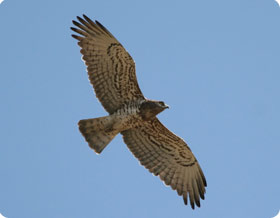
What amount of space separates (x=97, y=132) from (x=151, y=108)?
1305 mm

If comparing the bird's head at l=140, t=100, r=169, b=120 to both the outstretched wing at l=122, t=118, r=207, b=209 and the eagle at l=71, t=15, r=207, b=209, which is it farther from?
the outstretched wing at l=122, t=118, r=207, b=209

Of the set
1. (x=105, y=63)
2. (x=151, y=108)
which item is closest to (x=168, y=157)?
(x=151, y=108)

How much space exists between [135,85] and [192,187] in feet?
8.69

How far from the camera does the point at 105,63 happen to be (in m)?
12.5

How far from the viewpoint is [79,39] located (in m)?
12.4

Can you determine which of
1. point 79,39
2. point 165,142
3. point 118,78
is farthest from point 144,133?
point 79,39

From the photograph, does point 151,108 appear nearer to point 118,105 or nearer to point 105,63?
point 118,105

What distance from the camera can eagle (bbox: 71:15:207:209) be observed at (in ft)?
40.8

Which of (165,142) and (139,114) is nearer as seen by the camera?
(139,114)

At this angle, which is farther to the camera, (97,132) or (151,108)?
(97,132)

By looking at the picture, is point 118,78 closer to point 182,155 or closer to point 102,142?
point 102,142

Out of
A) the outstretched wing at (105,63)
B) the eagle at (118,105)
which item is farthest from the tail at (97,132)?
the outstretched wing at (105,63)

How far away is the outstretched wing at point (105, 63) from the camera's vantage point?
12.4 m

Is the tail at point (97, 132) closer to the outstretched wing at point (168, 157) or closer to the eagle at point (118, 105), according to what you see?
the eagle at point (118, 105)
